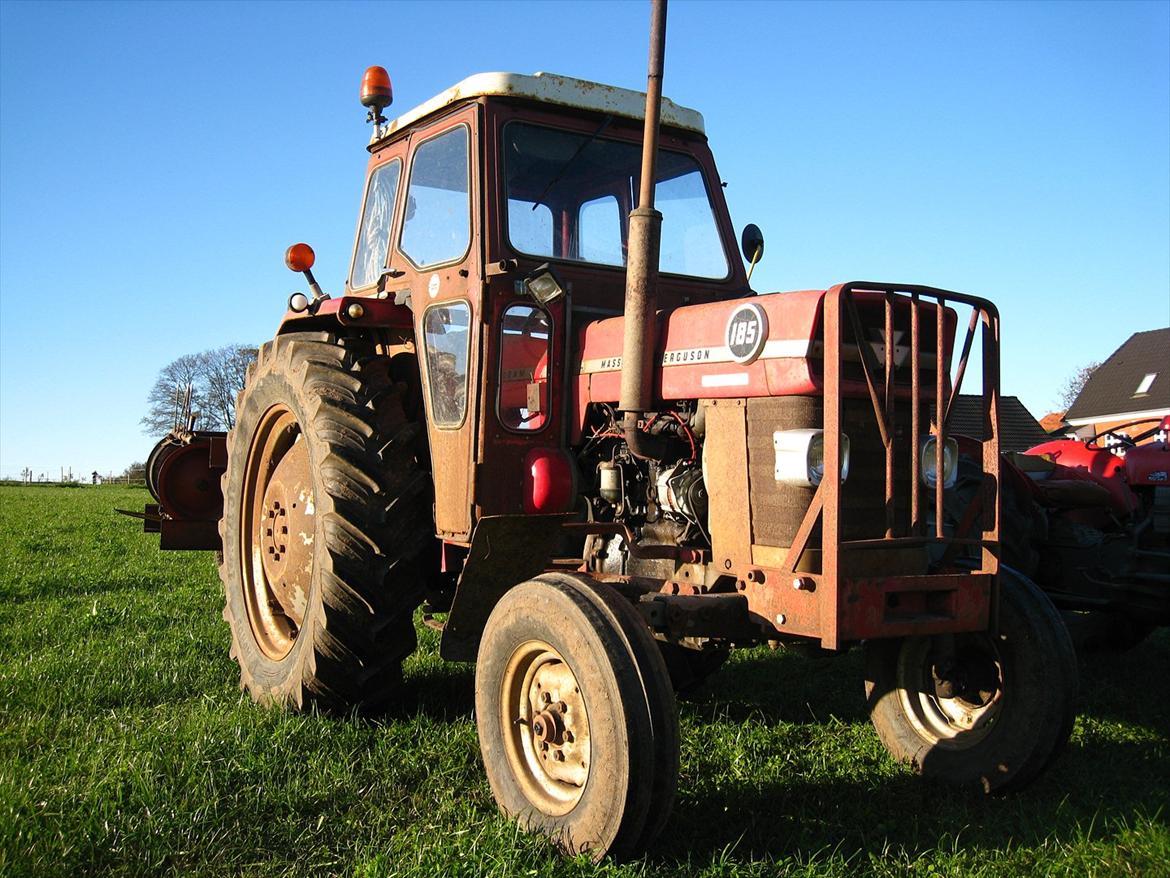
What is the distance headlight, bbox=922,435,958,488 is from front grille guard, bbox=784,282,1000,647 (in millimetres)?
38

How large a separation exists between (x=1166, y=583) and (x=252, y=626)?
5235 millimetres

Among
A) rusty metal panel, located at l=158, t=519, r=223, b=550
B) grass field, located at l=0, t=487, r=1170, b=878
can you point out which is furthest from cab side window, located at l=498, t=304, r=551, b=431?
rusty metal panel, located at l=158, t=519, r=223, b=550

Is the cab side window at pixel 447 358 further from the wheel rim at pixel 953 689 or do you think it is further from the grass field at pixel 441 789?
the wheel rim at pixel 953 689

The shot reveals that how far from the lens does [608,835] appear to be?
3.16 m

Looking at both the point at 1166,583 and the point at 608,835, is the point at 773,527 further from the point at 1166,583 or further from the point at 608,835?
the point at 1166,583

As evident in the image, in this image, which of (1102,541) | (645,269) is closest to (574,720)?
(645,269)

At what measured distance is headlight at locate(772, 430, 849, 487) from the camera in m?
3.57

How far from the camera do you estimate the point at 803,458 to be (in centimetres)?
357

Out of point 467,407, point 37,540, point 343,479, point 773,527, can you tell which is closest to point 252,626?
point 343,479

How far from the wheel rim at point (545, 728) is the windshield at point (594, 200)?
192 cm

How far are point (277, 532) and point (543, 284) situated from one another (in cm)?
203

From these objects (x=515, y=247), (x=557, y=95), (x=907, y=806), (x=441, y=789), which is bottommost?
(x=907, y=806)

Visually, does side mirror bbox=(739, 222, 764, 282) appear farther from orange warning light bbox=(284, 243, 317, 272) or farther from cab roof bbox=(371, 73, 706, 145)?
orange warning light bbox=(284, 243, 317, 272)

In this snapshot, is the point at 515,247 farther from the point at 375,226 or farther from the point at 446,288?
the point at 375,226
